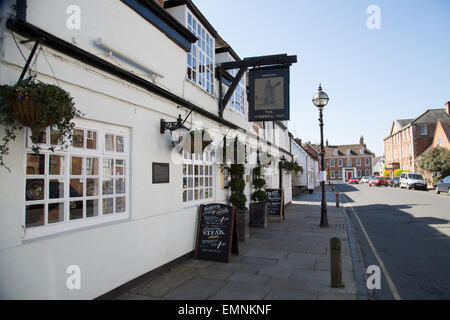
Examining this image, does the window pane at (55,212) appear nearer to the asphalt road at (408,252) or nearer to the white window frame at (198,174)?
the white window frame at (198,174)

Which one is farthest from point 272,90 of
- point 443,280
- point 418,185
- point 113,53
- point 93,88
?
point 418,185

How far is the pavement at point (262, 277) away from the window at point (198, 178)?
1521mm

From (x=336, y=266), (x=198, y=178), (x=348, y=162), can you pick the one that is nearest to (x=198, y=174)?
(x=198, y=178)

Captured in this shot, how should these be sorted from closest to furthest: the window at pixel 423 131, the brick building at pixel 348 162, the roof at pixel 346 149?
the window at pixel 423 131
the brick building at pixel 348 162
the roof at pixel 346 149

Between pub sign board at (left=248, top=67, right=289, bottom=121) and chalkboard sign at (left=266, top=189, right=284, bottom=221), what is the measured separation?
197 inches

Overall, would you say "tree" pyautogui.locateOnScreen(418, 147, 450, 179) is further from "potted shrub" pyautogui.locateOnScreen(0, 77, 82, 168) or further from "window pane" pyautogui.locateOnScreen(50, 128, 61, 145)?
"potted shrub" pyautogui.locateOnScreen(0, 77, 82, 168)

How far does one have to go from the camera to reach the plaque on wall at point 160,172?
5786 millimetres

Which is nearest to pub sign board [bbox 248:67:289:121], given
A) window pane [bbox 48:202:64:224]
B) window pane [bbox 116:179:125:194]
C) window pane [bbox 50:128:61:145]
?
window pane [bbox 116:179:125:194]

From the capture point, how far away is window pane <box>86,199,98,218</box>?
4457mm

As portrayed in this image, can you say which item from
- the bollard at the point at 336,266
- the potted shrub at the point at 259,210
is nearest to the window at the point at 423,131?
the potted shrub at the point at 259,210

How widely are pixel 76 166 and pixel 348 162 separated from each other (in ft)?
257

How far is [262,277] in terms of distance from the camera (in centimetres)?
566

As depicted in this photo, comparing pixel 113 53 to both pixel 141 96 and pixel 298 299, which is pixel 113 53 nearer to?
pixel 141 96
